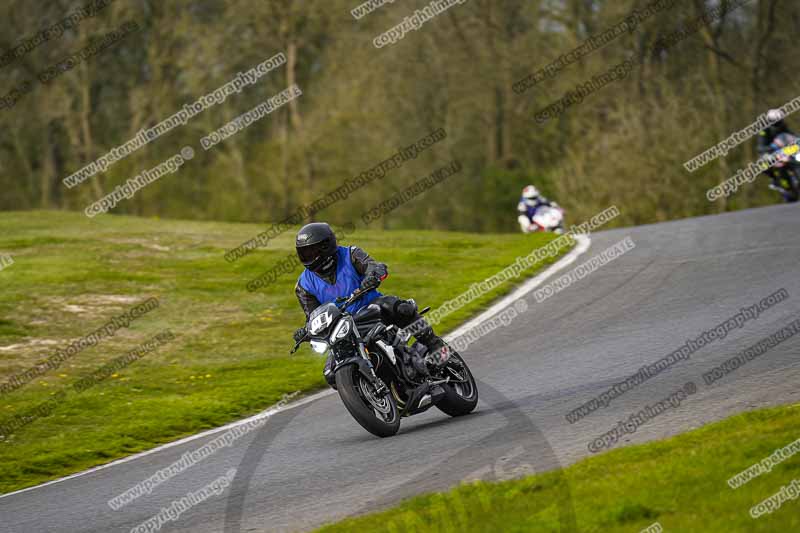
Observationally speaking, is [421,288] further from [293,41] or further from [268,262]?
[293,41]

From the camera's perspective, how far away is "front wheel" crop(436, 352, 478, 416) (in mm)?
9717

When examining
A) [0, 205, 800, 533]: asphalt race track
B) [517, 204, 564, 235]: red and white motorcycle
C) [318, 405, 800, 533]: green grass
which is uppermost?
[517, 204, 564, 235]: red and white motorcycle

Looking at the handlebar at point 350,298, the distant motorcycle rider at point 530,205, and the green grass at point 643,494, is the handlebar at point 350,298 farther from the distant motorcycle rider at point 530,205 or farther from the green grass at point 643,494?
the distant motorcycle rider at point 530,205

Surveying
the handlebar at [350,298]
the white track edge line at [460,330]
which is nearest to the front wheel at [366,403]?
the handlebar at [350,298]

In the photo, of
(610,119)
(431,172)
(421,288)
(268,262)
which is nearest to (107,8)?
(431,172)

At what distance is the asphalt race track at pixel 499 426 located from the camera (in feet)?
25.9

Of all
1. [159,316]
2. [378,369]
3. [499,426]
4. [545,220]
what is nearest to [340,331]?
[378,369]

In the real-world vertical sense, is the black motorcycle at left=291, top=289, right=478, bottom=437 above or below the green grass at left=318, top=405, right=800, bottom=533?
above

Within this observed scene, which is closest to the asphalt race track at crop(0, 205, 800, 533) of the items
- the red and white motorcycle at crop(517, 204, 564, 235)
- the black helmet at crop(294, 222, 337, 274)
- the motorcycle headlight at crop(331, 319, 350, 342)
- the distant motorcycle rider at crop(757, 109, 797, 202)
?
the motorcycle headlight at crop(331, 319, 350, 342)

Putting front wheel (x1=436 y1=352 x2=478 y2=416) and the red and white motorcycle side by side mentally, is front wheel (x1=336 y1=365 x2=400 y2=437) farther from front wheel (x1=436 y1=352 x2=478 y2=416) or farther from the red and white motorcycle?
the red and white motorcycle

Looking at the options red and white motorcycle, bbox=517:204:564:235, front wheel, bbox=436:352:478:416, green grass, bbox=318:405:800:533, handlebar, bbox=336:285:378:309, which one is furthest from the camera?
red and white motorcycle, bbox=517:204:564:235

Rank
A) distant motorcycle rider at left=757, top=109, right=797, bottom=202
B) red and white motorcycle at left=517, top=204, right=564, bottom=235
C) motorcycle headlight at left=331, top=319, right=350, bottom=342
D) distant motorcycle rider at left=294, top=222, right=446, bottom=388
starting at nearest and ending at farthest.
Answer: motorcycle headlight at left=331, top=319, right=350, bottom=342
distant motorcycle rider at left=294, top=222, right=446, bottom=388
distant motorcycle rider at left=757, top=109, right=797, bottom=202
red and white motorcycle at left=517, top=204, right=564, bottom=235

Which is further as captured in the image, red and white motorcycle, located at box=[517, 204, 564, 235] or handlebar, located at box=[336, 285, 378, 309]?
red and white motorcycle, located at box=[517, 204, 564, 235]

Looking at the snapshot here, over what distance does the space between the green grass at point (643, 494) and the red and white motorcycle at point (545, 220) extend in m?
17.0
